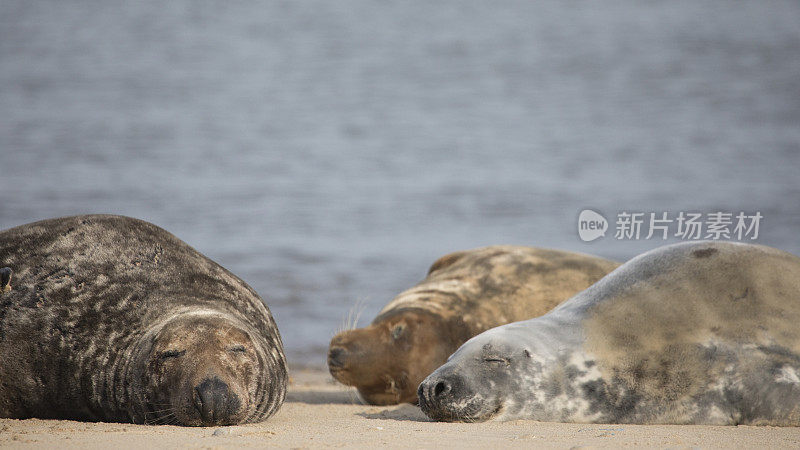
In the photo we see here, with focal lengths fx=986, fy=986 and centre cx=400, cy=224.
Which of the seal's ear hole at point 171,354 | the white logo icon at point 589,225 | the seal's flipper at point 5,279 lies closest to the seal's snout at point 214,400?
the seal's ear hole at point 171,354

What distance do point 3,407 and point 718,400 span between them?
3.03 m

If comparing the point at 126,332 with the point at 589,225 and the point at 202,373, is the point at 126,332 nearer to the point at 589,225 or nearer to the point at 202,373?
the point at 202,373

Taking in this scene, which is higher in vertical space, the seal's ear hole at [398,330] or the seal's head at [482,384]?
the seal's ear hole at [398,330]

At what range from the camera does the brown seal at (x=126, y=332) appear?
3.80 meters

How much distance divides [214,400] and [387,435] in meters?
0.66

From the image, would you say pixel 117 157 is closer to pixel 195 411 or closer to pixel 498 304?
pixel 498 304

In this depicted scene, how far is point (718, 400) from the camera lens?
4.05m

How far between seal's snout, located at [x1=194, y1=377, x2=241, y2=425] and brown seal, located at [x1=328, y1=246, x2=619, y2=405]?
2.02 m

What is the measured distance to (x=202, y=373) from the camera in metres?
3.71

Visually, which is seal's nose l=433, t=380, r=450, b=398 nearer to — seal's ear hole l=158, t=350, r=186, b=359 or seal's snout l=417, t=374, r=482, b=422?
seal's snout l=417, t=374, r=482, b=422

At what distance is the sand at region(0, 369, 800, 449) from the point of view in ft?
10.9

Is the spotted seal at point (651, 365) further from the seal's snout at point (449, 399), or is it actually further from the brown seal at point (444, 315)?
the brown seal at point (444, 315)

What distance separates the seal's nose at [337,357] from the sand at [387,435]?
136 cm

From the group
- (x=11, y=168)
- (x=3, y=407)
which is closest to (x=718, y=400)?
(x=3, y=407)
